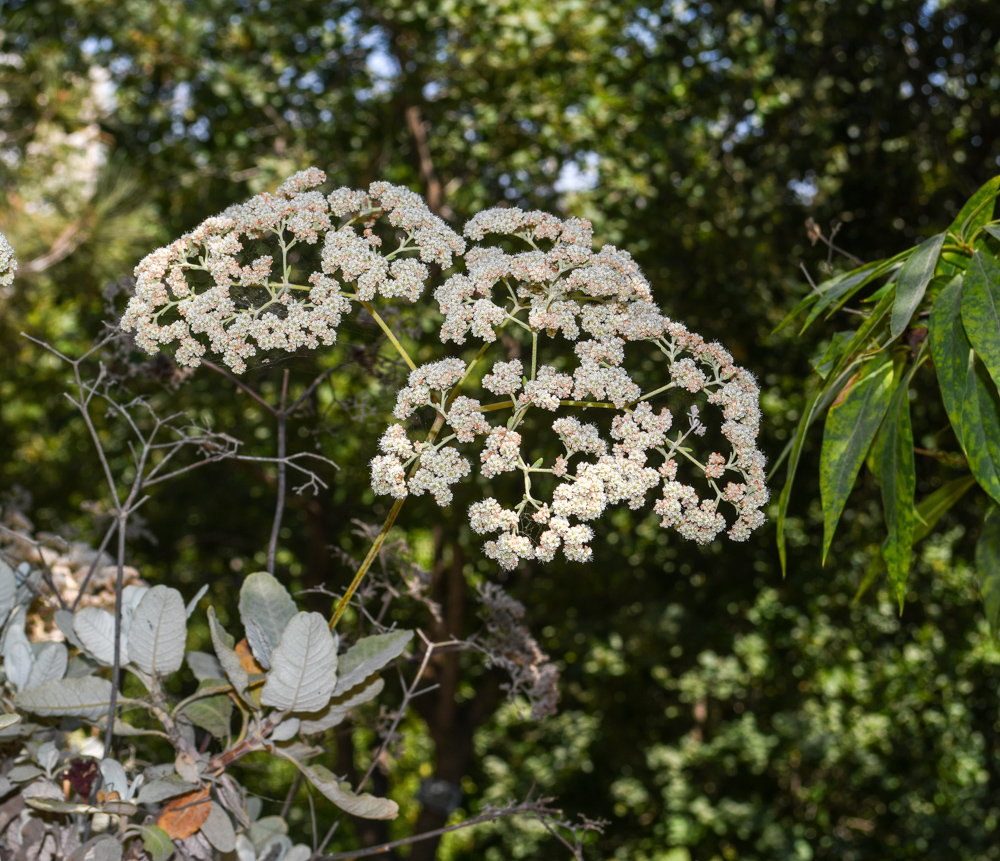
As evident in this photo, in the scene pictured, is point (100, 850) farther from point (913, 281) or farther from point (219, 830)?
point (913, 281)

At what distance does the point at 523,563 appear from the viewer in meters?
3.42

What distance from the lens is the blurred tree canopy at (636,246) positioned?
2.86 metres

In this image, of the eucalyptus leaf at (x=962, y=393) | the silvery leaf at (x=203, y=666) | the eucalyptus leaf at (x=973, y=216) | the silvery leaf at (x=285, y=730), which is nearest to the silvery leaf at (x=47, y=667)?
the silvery leaf at (x=203, y=666)

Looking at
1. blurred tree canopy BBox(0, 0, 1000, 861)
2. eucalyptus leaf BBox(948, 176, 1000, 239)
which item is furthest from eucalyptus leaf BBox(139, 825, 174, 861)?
blurred tree canopy BBox(0, 0, 1000, 861)

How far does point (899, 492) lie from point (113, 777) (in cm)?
80

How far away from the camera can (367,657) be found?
802 millimetres

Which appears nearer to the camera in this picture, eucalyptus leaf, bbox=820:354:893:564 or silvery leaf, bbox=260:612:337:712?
silvery leaf, bbox=260:612:337:712

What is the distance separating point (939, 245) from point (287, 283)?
0.61 meters

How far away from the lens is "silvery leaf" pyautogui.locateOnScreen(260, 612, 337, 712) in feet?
2.41

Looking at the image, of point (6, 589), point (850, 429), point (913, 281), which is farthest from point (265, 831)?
Answer: point (913, 281)

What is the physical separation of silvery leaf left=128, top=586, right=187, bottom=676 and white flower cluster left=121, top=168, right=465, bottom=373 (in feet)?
0.72

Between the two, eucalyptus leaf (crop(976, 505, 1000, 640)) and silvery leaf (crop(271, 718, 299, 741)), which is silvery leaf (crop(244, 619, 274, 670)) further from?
eucalyptus leaf (crop(976, 505, 1000, 640))

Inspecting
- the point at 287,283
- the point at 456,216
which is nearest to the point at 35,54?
the point at 456,216

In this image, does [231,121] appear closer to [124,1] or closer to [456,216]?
[124,1]
